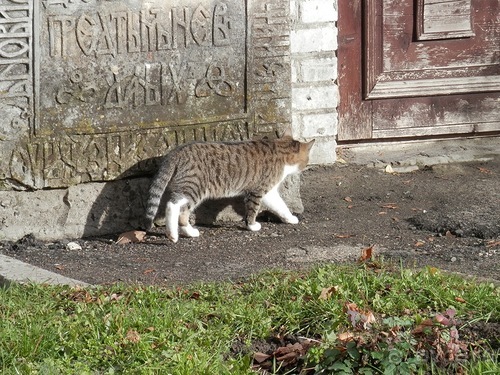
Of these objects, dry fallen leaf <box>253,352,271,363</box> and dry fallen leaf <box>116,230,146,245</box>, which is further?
dry fallen leaf <box>116,230,146,245</box>

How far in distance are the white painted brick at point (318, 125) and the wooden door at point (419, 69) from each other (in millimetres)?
345

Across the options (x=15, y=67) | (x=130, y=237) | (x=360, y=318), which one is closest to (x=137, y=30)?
(x=15, y=67)

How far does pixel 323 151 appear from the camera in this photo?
9.52 m

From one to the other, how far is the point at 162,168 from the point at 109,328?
9.29ft

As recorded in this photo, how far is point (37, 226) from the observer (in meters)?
8.14

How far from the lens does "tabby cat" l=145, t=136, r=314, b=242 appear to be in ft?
26.5

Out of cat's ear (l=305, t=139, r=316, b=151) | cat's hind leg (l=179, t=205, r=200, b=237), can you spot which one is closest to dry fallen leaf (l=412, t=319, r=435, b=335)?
cat's hind leg (l=179, t=205, r=200, b=237)

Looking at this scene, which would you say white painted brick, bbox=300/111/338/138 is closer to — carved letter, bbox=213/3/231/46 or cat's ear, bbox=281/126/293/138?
cat's ear, bbox=281/126/293/138

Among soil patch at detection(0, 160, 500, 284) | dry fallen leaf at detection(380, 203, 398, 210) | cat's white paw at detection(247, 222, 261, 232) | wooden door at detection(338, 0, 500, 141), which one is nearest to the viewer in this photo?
soil patch at detection(0, 160, 500, 284)

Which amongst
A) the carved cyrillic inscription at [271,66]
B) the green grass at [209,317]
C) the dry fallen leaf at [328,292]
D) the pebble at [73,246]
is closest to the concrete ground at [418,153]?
the carved cyrillic inscription at [271,66]

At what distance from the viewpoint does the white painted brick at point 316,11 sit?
9117 millimetres

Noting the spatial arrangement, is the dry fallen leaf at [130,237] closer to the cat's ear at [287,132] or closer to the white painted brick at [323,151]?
the cat's ear at [287,132]

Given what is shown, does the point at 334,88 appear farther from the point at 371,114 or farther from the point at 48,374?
the point at 48,374

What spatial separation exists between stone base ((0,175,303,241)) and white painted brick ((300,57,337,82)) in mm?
1787
